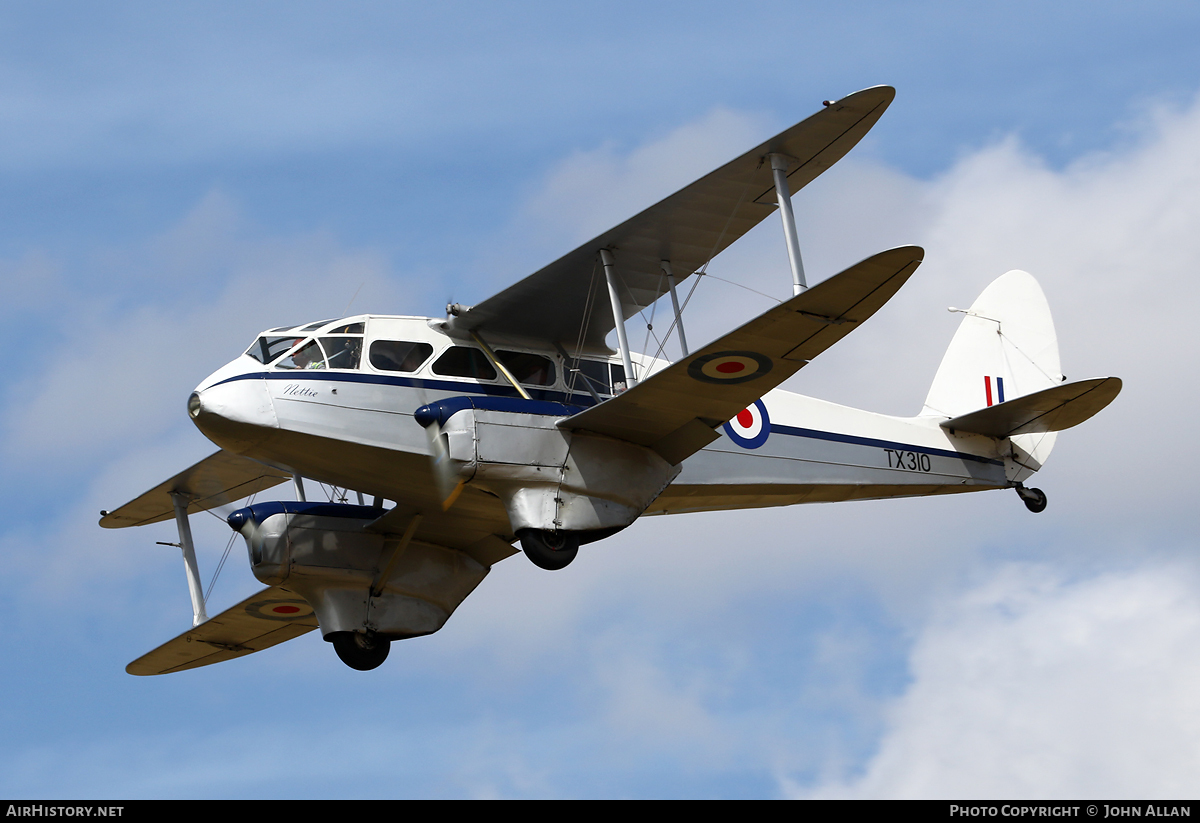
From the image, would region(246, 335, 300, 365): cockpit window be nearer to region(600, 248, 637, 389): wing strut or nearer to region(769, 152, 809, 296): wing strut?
region(600, 248, 637, 389): wing strut

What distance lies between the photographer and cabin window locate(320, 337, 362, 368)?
59.8 feet

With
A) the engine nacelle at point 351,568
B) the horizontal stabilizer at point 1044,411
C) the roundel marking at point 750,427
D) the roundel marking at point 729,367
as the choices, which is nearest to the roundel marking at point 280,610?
the engine nacelle at point 351,568

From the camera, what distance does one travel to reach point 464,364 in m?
19.0

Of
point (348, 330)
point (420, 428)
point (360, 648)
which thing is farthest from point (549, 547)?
point (360, 648)

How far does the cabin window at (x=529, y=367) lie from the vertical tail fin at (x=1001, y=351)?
828 centimetres

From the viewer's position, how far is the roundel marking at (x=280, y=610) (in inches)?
901

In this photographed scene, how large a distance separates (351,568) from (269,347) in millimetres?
3999

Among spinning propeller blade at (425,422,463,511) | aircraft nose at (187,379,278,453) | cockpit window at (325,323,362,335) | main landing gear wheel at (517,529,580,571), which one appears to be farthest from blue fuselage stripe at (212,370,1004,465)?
main landing gear wheel at (517,529,580,571)

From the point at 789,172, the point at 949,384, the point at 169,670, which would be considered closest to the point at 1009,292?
the point at 949,384

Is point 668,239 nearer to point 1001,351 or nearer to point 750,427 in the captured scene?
point 750,427

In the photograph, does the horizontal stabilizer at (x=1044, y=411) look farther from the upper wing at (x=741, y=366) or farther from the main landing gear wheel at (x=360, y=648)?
the main landing gear wheel at (x=360, y=648)

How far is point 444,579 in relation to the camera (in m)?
21.5

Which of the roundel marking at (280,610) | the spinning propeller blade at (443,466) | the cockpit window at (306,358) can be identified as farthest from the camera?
the roundel marking at (280,610)
